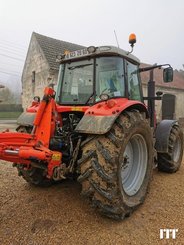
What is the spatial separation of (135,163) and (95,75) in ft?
4.68

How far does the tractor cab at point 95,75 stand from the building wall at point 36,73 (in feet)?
31.7

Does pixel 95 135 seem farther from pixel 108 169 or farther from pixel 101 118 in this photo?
pixel 108 169

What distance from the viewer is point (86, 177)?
2.59 meters

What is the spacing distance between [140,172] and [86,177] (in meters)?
1.16

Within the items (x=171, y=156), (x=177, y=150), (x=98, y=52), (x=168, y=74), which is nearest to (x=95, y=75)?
(x=98, y=52)

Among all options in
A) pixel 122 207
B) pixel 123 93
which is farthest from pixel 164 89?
pixel 122 207

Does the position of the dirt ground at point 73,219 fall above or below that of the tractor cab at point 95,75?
below

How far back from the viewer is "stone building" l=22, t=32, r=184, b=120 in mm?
14492

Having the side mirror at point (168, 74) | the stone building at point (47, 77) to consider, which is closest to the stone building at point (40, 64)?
the stone building at point (47, 77)

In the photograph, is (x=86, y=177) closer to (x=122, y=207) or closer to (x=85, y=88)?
(x=122, y=207)

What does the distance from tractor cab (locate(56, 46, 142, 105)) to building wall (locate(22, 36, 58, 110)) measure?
381 inches

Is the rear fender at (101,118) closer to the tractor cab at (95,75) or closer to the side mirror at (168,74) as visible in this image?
the tractor cab at (95,75)

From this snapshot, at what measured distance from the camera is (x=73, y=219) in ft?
9.45

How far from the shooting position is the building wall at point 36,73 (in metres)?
13.7
